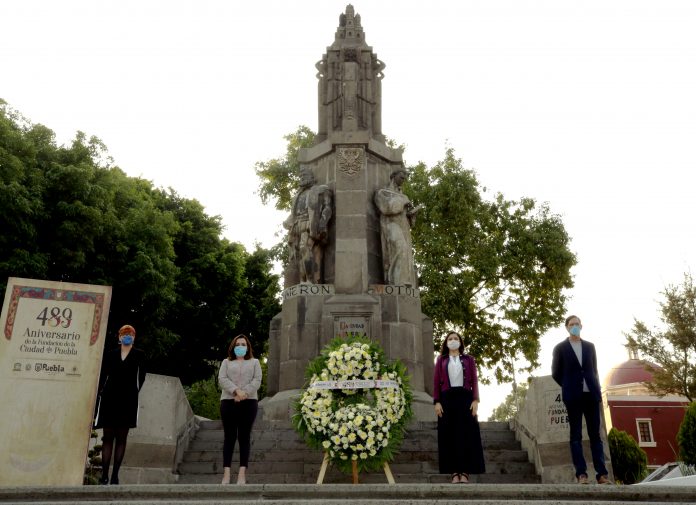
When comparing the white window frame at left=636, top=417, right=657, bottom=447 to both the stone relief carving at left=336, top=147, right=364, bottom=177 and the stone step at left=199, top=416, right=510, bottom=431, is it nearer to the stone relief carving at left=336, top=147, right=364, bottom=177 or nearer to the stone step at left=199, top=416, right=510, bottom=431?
the stone step at left=199, top=416, right=510, bottom=431

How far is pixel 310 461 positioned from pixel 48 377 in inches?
166

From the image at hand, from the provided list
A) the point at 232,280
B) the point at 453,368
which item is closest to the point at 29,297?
the point at 453,368

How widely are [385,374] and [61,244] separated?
15317 mm

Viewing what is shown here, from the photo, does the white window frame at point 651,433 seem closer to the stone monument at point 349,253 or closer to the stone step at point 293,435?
the stone monument at point 349,253

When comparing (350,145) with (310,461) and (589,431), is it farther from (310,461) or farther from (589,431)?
(589,431)

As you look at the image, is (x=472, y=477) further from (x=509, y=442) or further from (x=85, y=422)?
(x=85, y=422)

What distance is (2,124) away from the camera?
21141 millimetres

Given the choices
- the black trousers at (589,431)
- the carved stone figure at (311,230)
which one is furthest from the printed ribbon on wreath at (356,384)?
the carved stone figure at (311,230)

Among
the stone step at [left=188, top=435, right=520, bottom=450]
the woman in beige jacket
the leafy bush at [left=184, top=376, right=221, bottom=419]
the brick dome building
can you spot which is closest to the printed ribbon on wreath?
the woman in beige jacket

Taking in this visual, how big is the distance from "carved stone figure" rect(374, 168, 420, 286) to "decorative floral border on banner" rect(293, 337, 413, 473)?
515 cm

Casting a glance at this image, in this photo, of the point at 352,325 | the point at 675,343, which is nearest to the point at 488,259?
the point at 675,343

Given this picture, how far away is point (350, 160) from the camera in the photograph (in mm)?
15070

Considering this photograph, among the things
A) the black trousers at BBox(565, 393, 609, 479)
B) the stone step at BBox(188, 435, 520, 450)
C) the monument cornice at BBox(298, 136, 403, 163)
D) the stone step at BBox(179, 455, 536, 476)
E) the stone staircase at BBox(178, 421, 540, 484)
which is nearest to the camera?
the black trousers at BBox(565, 393, 609, 479)

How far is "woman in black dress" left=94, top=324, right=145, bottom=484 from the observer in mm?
8055
